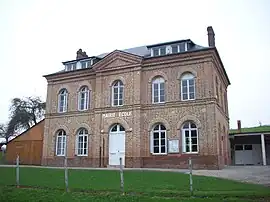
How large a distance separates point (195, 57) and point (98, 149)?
1029 centimetres

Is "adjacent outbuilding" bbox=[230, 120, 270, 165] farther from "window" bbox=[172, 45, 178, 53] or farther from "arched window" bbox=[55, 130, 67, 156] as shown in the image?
"arched window" bbox=[55, 130, 67, 156]

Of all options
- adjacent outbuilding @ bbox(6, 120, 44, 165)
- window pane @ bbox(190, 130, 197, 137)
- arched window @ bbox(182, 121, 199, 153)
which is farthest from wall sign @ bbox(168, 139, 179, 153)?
adjacent outbuilding @ bbox(6, 120, 44, 165)

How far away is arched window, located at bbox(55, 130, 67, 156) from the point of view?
2691 centimetres

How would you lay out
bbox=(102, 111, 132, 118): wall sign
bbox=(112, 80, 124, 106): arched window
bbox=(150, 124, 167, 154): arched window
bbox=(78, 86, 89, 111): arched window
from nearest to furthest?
bbox=(150, 124, 167, 154): arched window → bbox=(102, 111, 132, 118): wall sign → bbox=(112, 80, 124, 106): arched window → bbox=(78, 86, 89, 111): arched window

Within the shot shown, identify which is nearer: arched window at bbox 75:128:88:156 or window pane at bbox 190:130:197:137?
window pane at bbox 190:130:197:137

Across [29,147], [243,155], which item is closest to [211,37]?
[243,155]

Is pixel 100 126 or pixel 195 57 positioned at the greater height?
pixel 195 57

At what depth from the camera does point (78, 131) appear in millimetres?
26344

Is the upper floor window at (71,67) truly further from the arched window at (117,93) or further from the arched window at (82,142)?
the arched window at (82,142)

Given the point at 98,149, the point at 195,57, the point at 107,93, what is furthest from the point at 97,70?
the point at 195,57

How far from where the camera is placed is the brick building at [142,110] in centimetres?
2183

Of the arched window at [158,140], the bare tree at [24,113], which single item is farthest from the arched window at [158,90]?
the bare tree at [24,113]

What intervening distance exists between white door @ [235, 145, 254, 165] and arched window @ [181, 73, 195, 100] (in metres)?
14.2

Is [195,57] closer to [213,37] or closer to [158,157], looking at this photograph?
[213,37]
